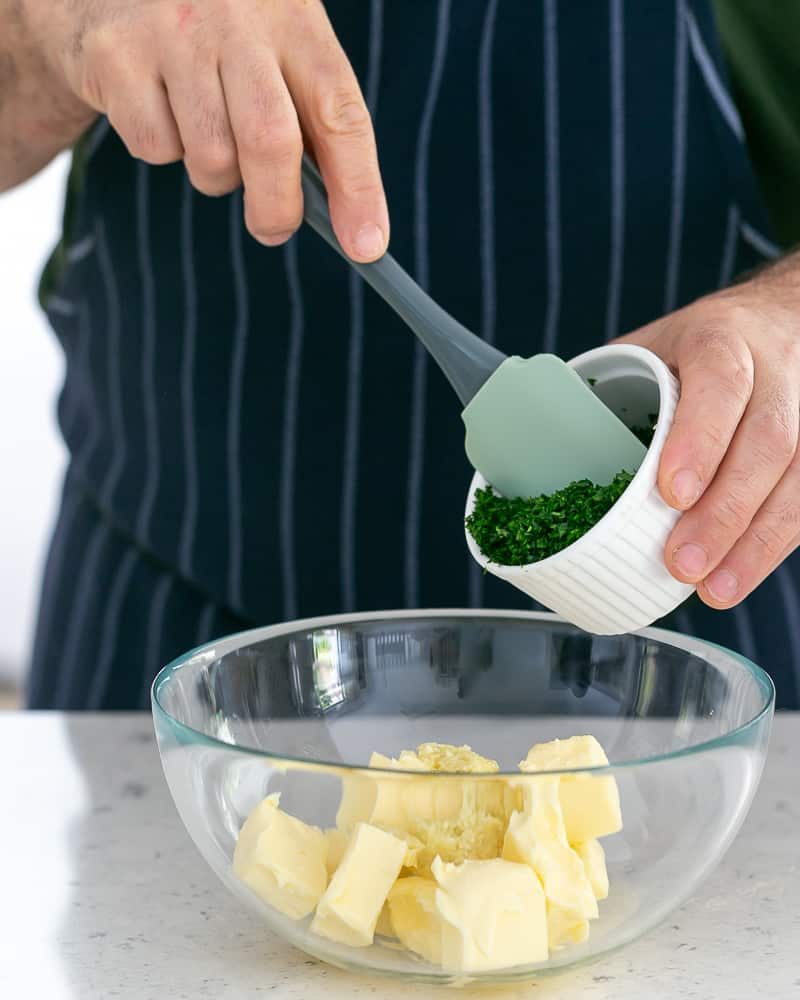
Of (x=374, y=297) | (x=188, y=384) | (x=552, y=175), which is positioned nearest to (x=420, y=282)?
(x=374, y=297)

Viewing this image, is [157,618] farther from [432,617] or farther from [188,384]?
[432,617]

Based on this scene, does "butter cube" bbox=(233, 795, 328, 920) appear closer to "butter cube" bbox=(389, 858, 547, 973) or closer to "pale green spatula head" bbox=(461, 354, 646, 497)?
"butter cube" bbox=(389, 858, 547, 973)

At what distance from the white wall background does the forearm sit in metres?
2.49

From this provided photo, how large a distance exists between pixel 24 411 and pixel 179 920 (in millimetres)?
3139

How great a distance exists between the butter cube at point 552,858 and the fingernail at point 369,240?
382 mm

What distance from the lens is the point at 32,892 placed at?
88 centimetres

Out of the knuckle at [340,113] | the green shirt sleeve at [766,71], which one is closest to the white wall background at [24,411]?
the green shirt sleeve at [766,71]

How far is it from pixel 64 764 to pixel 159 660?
35cm

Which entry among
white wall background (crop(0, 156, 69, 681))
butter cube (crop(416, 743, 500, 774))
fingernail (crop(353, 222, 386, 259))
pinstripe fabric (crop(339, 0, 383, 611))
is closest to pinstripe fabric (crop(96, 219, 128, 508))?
pinstripe fabric (crop(339, 0, 383, 611))

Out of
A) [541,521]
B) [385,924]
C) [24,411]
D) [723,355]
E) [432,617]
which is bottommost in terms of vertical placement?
[24,411]

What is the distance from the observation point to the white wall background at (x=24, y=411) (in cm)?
371

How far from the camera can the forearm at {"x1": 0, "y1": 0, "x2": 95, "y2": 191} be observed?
1085 mm

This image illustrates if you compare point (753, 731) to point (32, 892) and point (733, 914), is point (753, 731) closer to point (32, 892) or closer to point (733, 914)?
point (733, 914)

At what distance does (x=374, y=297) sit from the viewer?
133 centimetres
